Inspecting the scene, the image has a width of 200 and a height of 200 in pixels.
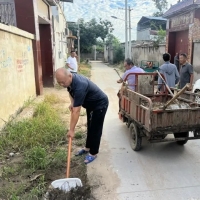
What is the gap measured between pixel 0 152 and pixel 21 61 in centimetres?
329

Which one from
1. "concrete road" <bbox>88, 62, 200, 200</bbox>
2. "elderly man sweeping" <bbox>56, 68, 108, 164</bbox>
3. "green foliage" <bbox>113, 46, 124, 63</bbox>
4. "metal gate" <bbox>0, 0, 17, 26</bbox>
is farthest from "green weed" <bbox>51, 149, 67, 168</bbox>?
"green foliage" <bbox>113, 46, 124, 63</bbox>

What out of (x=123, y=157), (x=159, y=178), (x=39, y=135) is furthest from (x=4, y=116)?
(x=159, y=178)

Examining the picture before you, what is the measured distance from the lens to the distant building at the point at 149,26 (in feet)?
91.4

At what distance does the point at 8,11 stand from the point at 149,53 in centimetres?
1255

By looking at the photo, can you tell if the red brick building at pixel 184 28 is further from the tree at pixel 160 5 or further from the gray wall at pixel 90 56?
the gray wall at pixel 90 56

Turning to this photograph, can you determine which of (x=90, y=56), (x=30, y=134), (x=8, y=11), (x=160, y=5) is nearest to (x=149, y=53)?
(x=8, y=11)

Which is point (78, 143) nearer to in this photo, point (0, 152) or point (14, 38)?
point (0, 152)

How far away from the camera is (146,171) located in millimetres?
3439

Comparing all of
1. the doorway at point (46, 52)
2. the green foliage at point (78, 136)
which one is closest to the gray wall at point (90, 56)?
the doorway at point (46, 52)

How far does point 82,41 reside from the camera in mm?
37656

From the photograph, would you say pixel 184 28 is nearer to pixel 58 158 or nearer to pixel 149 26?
pixel 58 158

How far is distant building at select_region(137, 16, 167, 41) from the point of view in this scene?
91.4 ft

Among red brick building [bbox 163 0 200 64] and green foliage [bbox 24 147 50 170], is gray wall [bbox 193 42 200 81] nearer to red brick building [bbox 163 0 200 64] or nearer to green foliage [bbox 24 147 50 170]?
red brick building [bbox 163 0 200 64]

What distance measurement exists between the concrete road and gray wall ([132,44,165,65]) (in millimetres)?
11952
